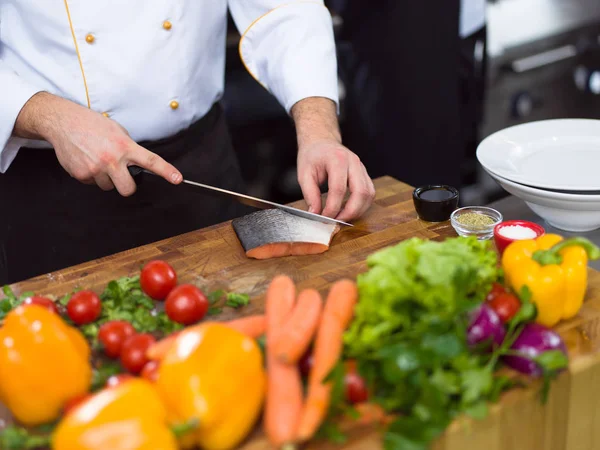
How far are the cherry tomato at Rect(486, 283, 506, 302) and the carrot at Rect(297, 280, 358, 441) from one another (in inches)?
9.2

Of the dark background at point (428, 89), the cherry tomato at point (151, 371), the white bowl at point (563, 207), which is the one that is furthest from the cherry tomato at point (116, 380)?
the dark background at point (428, 89)

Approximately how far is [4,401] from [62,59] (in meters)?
0.98

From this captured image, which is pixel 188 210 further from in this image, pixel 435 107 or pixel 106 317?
pixel 435 107

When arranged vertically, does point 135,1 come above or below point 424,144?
above

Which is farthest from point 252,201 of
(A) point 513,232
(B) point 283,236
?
(A) point 513,232

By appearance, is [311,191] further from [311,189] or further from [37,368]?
[37,368]

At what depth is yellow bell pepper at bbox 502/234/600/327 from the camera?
1150 mm

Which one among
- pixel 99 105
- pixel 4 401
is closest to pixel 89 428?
pixel 4 401

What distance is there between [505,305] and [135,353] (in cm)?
63

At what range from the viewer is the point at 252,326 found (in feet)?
3.77

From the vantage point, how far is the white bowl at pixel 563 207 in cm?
141

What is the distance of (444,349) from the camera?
37.7 inches

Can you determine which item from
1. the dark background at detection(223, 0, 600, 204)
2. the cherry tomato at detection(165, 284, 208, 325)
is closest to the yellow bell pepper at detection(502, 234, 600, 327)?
the cherry tomato at detection(165, 284, 208, 325)

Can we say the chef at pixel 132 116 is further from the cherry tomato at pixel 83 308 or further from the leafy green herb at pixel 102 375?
the leafy green herb at pixel 102 375
